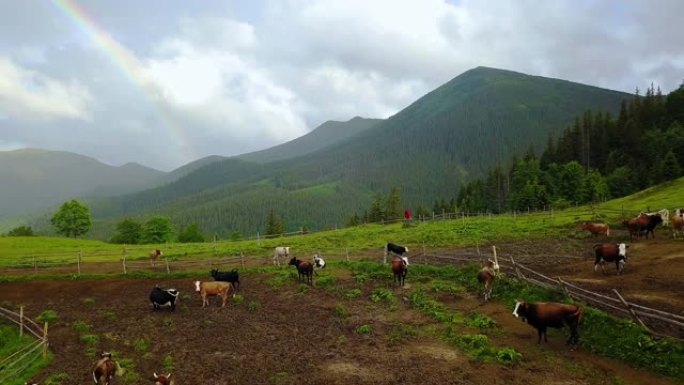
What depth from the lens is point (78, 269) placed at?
38.9 m

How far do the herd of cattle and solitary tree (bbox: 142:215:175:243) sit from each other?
153 ft

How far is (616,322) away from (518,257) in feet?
→ 50.4

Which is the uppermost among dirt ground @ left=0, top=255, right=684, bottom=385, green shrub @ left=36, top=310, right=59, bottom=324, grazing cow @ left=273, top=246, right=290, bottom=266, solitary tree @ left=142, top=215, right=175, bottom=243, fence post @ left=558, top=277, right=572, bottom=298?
solitary tree @ left=142, top=215, right=175, bottom=243

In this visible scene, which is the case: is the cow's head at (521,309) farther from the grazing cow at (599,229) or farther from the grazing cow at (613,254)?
the grazing cow at (599,229)

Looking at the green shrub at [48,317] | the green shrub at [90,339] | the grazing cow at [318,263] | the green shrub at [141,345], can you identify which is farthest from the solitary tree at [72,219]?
the green shrub at [141,345]

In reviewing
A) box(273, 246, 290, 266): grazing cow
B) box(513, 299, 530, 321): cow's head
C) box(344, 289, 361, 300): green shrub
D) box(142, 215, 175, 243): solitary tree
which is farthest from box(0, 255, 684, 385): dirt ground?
box(142, 215, 175, 243): solitary tree

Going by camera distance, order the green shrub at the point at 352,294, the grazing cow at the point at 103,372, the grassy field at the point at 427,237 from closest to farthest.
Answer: the grazing cow at the point at 103,372 → the green shrub at the point at 352,294 → the grassy field at the point at 427,237

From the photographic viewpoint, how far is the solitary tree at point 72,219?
90.1m

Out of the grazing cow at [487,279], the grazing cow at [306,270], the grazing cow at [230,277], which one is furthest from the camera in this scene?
the grazing cow at [306,270]

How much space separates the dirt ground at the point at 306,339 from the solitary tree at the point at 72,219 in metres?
65.2

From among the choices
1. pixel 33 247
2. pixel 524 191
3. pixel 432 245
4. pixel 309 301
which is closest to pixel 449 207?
pixel 524 191

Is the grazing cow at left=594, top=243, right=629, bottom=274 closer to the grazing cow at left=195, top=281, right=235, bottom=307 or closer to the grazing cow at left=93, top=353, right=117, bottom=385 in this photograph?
the grazing cow at left=195, top=281, right=235, bottom=307

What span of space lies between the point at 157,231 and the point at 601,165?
94.4 meters

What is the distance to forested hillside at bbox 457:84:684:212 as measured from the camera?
8388 centimetres
